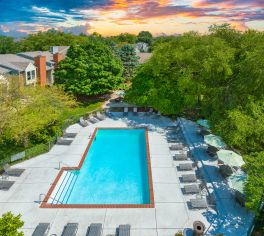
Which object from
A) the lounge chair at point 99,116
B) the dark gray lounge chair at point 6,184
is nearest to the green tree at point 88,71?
the lounge chair at point 99,116

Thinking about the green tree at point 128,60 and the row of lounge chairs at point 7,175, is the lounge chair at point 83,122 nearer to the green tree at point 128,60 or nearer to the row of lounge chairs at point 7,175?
the row of lounge chairs at point 7,175

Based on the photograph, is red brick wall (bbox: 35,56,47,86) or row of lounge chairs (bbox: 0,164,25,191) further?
red brick wall (bbox: 35,56,47,86)

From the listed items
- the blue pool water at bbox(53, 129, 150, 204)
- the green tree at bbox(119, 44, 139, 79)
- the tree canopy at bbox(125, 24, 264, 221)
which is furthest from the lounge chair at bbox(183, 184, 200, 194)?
Answer: the green tree at bbox(119, 44, 139, 79)

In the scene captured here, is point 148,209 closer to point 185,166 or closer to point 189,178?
point 189,178

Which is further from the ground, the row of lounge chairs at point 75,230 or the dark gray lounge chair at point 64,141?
the dark gray lounge chair at point 64,141

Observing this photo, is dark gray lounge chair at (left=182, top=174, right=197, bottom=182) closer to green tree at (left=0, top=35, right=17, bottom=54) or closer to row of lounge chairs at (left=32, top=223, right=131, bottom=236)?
row of lounge chairs at (left=32, top=223, right=131, bottom=236)

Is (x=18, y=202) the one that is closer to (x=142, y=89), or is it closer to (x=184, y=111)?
(x=142, y=89)

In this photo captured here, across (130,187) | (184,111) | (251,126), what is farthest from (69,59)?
(251,126)
